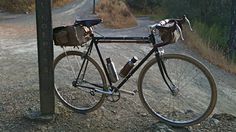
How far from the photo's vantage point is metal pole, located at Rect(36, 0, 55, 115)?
393 centimetres

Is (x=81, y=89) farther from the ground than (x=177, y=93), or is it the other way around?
(x=177, y=93)

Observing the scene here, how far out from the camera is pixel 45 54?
13.2 ft

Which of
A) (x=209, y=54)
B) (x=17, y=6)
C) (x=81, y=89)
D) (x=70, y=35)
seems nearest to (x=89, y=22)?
(x=70, y=35)

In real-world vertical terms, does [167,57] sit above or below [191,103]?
above

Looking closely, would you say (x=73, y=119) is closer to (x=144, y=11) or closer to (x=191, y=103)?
(x=191, y=103)

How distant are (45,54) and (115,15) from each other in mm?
18614

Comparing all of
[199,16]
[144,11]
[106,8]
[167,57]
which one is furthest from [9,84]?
[144,11]

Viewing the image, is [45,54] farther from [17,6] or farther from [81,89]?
[17,6]

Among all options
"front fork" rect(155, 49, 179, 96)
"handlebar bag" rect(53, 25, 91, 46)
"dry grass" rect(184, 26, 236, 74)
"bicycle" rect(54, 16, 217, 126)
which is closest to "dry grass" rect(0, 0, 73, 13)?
"dry grass" rect(184, 26, 236, 74)

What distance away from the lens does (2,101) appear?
4.96m

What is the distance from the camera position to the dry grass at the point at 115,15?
20053 mm

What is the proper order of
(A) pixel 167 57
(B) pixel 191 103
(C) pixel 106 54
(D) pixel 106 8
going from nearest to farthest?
(A) pixel 167 57 → (B) pixel 191 103 → (C) pixel 106 54 → (D) pixel 106 8

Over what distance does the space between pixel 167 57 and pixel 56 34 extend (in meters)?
1.22

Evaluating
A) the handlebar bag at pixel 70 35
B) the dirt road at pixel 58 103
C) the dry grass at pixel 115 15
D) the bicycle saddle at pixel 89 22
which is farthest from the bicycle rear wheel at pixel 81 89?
the dry grass at pixel 115 15
